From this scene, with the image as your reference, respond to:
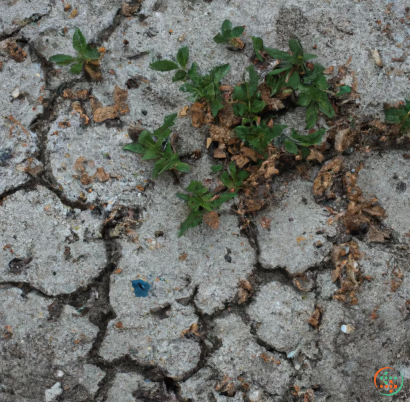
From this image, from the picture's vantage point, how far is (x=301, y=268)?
165 cm

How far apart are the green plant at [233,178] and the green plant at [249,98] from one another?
198 millimetres

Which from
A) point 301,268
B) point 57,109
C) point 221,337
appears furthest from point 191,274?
point 57,109

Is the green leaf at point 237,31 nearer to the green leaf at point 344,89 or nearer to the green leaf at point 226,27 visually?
the green leaf at point 226,27

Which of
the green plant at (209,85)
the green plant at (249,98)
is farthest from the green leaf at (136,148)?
the green plant at (249,98)

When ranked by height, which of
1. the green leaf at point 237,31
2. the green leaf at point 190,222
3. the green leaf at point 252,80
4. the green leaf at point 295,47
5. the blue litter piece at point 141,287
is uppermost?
the green leaf at point 237,31

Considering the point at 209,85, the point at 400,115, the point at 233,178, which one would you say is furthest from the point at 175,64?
the point at 400,115

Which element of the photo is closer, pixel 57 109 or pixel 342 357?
pixel 342 357

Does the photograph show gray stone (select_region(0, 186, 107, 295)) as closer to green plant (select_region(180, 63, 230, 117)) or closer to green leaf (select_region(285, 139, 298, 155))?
green plant (select_region(180, 63, 230, 117))

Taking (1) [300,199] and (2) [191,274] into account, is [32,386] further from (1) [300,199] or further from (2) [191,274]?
(1) [300,199]

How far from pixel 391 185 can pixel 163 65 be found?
95cm

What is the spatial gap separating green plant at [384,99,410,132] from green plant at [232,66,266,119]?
1.56 ft

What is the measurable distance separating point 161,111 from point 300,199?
2.03ft

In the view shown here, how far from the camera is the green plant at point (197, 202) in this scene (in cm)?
160

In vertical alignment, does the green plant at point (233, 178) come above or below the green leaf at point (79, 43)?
below
